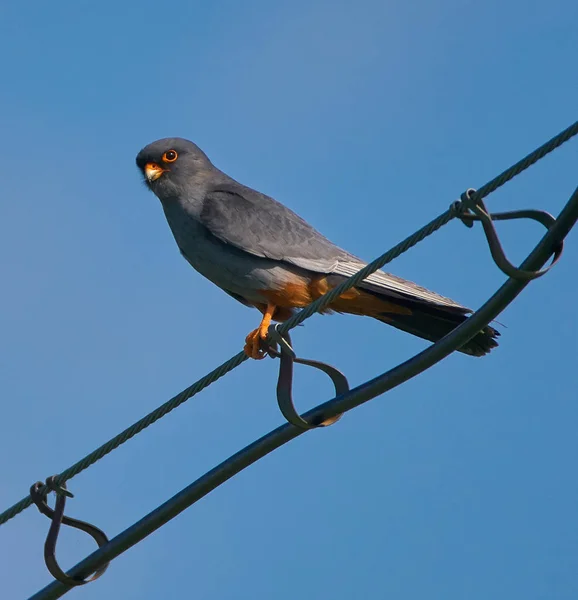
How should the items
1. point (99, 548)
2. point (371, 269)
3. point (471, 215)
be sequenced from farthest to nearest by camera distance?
point (99, 548) < point (371, 269) < point (471, 215)

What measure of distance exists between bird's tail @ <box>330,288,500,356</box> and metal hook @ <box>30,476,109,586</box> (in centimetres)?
238

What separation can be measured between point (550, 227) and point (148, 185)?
5.00 meters

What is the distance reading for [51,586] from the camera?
4473 millimetres

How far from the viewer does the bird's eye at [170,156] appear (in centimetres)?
789

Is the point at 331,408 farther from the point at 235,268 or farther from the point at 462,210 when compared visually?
the point at 235,268

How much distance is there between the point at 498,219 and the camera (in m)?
3.61

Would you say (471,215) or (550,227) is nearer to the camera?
(550,227)

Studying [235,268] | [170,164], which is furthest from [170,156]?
[235,268]

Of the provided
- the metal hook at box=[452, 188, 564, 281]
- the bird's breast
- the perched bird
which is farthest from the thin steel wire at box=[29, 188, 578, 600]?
the bird's breast

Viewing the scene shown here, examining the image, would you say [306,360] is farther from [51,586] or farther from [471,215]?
[51,586]

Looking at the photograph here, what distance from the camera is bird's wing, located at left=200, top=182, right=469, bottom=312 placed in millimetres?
6840

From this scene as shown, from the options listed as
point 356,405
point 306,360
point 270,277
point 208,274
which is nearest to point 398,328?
point 270,277

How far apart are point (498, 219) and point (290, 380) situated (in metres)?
1.16

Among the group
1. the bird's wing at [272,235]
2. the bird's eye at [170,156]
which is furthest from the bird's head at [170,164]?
the bird's wing at [272,235]
